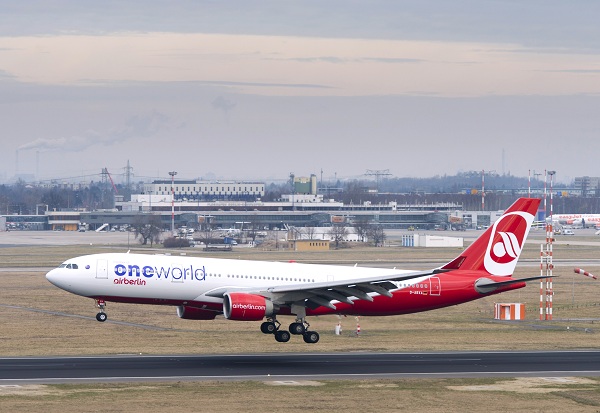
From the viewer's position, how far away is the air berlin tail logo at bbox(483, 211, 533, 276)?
211ft

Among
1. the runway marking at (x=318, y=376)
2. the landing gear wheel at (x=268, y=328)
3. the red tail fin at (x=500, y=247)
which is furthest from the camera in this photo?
the red tail fin at (x=500, y=247)

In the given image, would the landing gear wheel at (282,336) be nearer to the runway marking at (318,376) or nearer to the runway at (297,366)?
the runway at (297,366)

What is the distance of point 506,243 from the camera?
6494 centimetres

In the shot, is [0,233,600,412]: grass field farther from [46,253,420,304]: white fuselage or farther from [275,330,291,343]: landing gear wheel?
[46,253,420,304]: white fuselage

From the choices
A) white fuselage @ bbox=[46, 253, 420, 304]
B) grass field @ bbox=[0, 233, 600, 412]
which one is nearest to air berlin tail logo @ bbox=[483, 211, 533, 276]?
grass field @ bbox=[0, 233, 600, 412]

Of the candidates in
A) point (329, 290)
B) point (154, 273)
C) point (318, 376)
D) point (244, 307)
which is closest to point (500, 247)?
point (329, 290)

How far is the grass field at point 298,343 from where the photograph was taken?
45156 millimetres

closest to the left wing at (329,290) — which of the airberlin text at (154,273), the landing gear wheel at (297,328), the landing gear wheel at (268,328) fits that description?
the landing gear wheel at (297,328)

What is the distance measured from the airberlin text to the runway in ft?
14.5

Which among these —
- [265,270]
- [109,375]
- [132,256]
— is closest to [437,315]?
[265,270]

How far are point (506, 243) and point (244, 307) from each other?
59.7ft

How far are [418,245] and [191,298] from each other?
458ft

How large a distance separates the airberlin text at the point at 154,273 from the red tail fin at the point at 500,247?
1558cm

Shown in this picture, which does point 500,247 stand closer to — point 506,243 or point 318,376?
point 506,243
